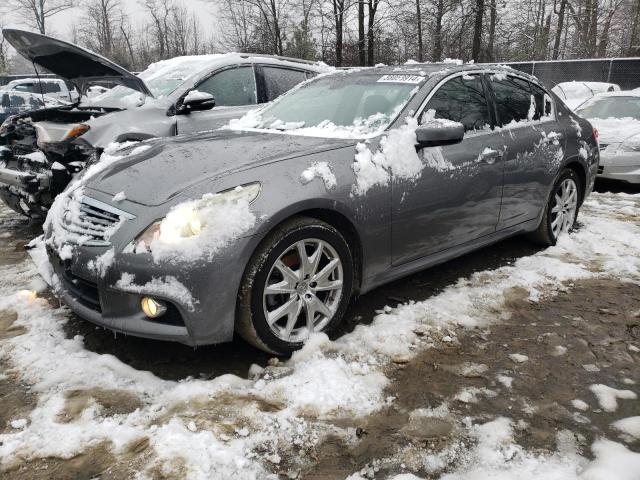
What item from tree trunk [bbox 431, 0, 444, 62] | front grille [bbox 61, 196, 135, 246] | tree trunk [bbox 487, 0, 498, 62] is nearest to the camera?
front grille [bbox 61, 196, 135, 246]

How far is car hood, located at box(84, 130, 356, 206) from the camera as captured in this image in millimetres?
2672

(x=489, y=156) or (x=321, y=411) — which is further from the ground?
(x=489, y=156)

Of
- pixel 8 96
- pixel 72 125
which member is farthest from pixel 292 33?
pixel 72 125

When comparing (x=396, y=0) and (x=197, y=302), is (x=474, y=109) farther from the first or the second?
(x=396, y=0)

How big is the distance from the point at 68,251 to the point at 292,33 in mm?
27099

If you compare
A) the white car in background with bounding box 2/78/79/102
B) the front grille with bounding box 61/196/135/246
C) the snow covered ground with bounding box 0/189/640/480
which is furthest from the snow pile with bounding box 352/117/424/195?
the white car in background with bounding box 2/78/79/102

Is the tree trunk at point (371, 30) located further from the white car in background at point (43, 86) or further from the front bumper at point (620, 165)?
the front bumper at point (620, 165)

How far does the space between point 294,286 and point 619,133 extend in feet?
22.7

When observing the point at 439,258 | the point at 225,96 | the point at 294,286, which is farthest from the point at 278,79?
the point at 294,286

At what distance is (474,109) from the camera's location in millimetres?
3881

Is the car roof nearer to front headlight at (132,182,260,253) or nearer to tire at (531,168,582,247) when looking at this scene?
tire at (531,168,582,247)

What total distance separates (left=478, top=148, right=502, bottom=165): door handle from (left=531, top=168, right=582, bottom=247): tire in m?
1.04

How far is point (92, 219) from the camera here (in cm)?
267

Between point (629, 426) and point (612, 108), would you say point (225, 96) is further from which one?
point (612, 108)
